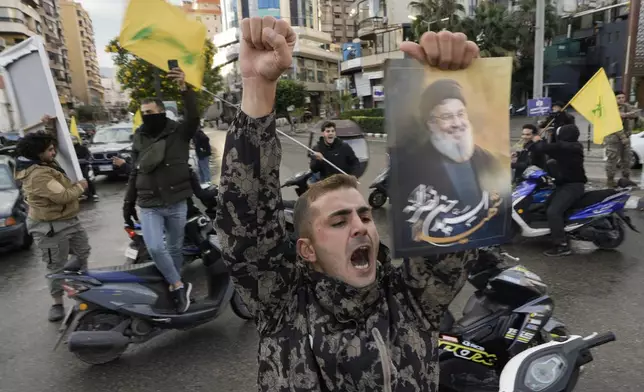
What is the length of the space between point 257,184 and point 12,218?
22.3 feet

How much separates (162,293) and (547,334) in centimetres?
282

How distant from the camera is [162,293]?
3.83m

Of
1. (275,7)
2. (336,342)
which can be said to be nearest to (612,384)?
(336,342)

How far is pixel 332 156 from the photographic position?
661 centimetres

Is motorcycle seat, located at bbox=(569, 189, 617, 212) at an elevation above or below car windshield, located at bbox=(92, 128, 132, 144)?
below

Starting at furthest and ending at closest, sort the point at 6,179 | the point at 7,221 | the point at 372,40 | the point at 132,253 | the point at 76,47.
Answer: the point at 76,47 < the point at 372,40 < the point at 6,179 < the point at 7,221 < the point at 132,253

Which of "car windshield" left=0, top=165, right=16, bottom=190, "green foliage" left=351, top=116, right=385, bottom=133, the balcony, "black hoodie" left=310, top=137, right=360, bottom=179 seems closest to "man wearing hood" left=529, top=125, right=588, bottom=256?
"black hoodie" left=310, top=137, right=360, bottom=179

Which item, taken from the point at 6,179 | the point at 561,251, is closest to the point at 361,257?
the point at 561,251

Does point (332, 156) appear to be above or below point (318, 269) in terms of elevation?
below

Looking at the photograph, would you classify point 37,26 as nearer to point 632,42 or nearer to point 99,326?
point 632,42

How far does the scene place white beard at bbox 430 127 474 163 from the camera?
1.27m

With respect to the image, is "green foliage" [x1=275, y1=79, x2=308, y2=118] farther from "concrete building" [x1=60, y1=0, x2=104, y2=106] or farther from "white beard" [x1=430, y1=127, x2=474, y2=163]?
"concrete building" [x1=60, y1=0, x2=104, y2=106]

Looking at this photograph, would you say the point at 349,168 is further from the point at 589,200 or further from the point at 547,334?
the point at 547,334

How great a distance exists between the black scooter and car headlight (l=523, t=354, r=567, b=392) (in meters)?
2.08
